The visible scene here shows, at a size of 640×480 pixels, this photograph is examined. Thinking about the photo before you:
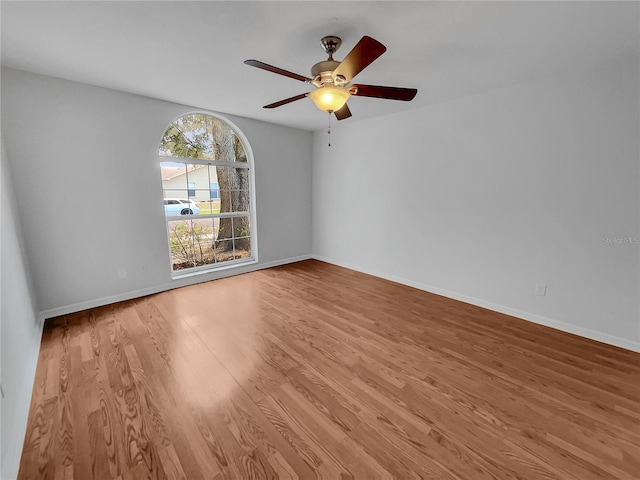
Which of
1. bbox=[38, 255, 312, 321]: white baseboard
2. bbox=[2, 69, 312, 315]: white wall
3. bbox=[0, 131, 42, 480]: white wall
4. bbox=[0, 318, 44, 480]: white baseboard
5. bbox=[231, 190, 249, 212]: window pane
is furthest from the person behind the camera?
bbox=[231, 190, 249, 212]: window pane

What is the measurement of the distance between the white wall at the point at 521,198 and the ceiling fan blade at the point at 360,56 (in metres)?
1.68

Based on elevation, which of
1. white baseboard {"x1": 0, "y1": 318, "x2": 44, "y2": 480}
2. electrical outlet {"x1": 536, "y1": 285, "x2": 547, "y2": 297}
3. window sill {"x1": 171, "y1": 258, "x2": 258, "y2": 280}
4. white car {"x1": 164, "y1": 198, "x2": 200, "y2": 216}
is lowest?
white baseboard {"x1": 0, "y1": 318, "x2": 44, "y2": 480}

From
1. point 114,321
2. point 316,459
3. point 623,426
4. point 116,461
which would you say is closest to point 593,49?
point 623,426

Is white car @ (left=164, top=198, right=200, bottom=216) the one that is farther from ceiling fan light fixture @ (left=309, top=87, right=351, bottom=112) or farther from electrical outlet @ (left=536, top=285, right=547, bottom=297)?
electrical outlet @ (left=536, top=285, right=547, bottom=297)

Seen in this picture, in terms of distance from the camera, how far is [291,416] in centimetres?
157

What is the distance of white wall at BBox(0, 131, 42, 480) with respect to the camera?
4.36 ft

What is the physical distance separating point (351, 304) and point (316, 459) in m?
1.90

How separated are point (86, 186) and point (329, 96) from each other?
111 inches

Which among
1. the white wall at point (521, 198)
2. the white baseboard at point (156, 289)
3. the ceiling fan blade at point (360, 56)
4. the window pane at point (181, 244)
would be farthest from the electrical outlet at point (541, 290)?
the window pane at point (181, 244)

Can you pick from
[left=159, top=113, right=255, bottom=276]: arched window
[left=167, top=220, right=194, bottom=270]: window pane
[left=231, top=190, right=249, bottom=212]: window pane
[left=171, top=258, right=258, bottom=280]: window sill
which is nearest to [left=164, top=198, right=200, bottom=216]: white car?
[left=159, top=113, right=255, bottom=276]: arched window

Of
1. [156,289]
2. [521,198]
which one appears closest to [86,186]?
[156,289]

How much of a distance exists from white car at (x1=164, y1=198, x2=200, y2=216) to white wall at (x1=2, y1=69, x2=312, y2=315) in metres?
0.19

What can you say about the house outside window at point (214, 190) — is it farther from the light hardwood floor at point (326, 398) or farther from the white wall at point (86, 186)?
the light hardwood floor at point (326, 398)

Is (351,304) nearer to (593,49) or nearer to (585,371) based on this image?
(585,371)
